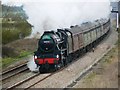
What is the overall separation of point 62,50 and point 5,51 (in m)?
10.9

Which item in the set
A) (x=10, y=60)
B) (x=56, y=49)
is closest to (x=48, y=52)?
(x=56, y=49)

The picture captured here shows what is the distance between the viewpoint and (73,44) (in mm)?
23891

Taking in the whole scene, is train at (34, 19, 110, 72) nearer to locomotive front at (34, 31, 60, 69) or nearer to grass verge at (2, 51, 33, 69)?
locomotive front at (34, 31, 60, 69)

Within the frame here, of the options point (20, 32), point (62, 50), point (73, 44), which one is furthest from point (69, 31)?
point (20, 32)

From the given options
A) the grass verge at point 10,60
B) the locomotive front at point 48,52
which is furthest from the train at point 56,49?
the grass verge at point 10,60

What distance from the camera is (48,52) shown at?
20.5m

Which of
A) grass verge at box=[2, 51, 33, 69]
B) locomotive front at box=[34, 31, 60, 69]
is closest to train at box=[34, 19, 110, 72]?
locomotive front at box=[34, 31, 60, 69]

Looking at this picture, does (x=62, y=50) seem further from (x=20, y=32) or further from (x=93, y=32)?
(x=20, y=32)

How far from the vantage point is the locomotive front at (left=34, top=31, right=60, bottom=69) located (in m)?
20.2

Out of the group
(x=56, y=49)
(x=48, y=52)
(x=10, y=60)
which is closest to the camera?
(x=56, y=49)

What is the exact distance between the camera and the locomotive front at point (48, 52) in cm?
2023

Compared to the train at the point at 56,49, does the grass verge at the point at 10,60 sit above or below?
below

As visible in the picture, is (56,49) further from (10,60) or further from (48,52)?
(10,60)

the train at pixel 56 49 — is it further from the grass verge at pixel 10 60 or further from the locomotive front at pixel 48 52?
the grass verge at pixel 10 60
